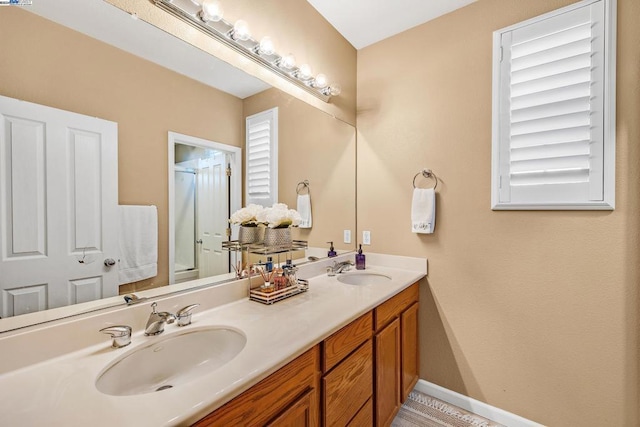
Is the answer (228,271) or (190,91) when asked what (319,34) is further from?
(228,271)

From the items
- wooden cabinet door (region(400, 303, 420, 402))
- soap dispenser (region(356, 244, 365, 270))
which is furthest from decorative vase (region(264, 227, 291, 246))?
wooden cabinet door (region(400, 303, 420, 402))

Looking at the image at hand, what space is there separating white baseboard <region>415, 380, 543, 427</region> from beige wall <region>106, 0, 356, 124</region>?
2040 mm

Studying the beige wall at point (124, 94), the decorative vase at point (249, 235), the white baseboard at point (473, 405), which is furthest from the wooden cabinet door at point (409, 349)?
the beige wall at point (124, 94)

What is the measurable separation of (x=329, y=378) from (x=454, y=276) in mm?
1176

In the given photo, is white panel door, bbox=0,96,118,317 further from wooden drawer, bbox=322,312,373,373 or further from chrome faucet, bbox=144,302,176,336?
wooden drawer, bbox=322,312,373,373

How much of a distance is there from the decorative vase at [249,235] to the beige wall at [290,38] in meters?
0.82

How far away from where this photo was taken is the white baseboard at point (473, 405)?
5.59ft

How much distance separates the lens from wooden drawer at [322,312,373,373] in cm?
112

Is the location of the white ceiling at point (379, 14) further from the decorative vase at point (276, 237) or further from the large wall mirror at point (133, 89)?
the decorative vase at point (276, 237)

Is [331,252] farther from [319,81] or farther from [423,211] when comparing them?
[319,81]

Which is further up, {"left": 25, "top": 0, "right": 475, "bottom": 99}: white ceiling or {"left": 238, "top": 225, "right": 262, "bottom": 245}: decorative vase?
{"left": 25, "top": 0, "right": 475, "bottom": 99}: white ceiling

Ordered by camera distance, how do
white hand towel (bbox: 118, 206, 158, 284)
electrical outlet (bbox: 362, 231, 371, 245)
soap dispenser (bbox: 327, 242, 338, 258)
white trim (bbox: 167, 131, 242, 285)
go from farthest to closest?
electrical outlet (bbox: 362, 231, 371, 245) < soap dispenser (bbox: 327, 242, 338, 258) < white trim (bbox: 167, 131, 242, 285) < white hand towel (bbox: 118, 206, 158, 284)

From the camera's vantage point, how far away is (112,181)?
102 cm

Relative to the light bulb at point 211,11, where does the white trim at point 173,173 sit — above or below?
below
